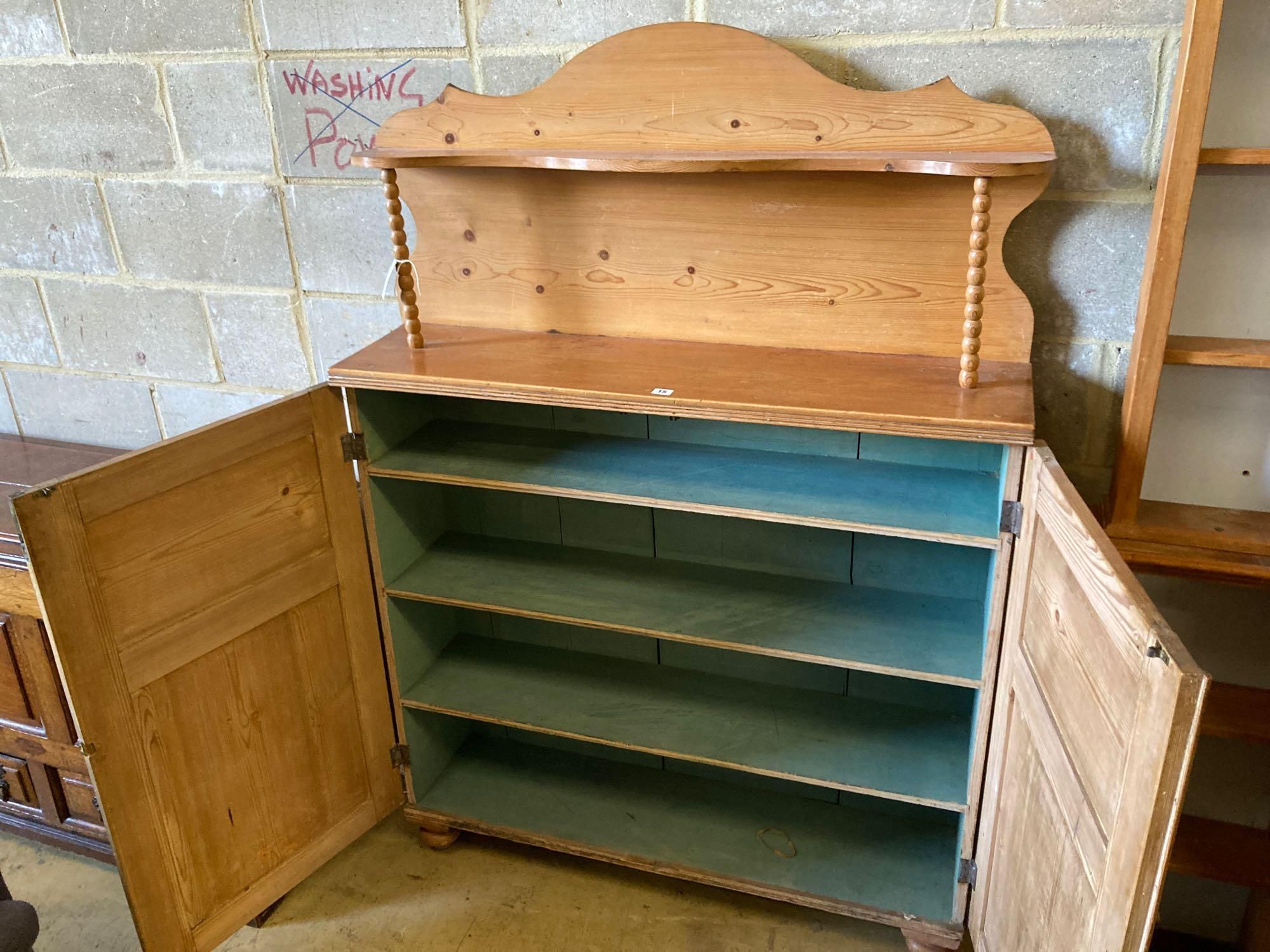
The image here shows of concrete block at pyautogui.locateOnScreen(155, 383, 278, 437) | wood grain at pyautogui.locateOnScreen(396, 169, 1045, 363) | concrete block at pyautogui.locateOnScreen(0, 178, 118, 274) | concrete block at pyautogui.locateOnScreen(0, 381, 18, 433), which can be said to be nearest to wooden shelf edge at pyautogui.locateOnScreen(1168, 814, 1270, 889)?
wood grain at pyautogui.locateOnScreen(396, 169, 1045, 363)

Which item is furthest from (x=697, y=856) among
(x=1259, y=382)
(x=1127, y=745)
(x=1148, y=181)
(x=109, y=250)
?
(x=109, y=250)

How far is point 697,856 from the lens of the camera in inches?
76.5

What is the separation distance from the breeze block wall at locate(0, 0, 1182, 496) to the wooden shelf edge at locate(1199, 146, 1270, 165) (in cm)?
17

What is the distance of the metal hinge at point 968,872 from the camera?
66.0 inches

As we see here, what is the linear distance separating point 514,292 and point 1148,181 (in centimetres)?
117

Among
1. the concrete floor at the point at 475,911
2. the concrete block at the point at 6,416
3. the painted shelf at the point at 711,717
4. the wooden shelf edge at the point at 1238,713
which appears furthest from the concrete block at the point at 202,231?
the wooden shelf edge at the point at 1238,713

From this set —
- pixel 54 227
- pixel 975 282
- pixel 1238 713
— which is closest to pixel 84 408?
pixel 54 227

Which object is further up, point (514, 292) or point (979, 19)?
point (979, 19)

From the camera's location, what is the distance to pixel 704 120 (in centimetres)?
166

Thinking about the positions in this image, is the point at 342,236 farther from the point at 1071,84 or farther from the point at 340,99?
the point at 1071,84

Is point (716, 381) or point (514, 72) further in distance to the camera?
point (514, 72)

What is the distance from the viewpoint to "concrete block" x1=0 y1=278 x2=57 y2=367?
7.83 feet

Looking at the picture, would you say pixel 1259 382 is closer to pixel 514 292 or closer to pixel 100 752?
pixel 514 292

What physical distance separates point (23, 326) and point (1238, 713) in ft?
9.66
